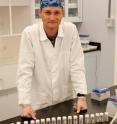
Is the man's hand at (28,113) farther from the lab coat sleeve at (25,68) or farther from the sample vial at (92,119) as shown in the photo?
the sample vial at (92,119)

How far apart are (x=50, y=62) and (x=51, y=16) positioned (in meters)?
0.35

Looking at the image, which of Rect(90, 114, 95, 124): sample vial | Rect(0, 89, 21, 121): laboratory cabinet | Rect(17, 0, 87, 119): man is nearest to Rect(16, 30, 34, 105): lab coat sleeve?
Rect(17, 0, 87, 119): man

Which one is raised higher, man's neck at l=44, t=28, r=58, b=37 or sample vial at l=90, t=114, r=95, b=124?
man's neck at l=44, t=28, r=58, b=37

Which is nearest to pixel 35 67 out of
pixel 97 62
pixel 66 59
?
pixel 66 59

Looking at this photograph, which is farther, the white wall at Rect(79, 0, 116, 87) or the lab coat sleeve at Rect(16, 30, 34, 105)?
the white wall at Rect(79, 0, 116, 87)

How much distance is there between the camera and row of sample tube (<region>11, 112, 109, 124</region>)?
5.07 ft

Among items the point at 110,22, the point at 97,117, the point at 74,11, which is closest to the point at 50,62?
the point at 97,117

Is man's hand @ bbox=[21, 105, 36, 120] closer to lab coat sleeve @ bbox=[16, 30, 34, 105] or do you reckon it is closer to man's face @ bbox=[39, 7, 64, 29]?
lab coat sleeve @ bbox=[16, 30, 34, 105]

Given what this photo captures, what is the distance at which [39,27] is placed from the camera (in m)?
2.00

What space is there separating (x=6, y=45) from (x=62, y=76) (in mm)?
1515

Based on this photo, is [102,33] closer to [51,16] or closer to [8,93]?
[8,93]

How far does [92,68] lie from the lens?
385cm

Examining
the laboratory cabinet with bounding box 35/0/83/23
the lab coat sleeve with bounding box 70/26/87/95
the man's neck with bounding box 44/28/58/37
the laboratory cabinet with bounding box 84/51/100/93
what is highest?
the laboratory cabinet with bounding box 35/0/83/23

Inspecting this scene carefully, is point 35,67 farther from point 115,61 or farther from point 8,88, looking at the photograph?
point 115,61
